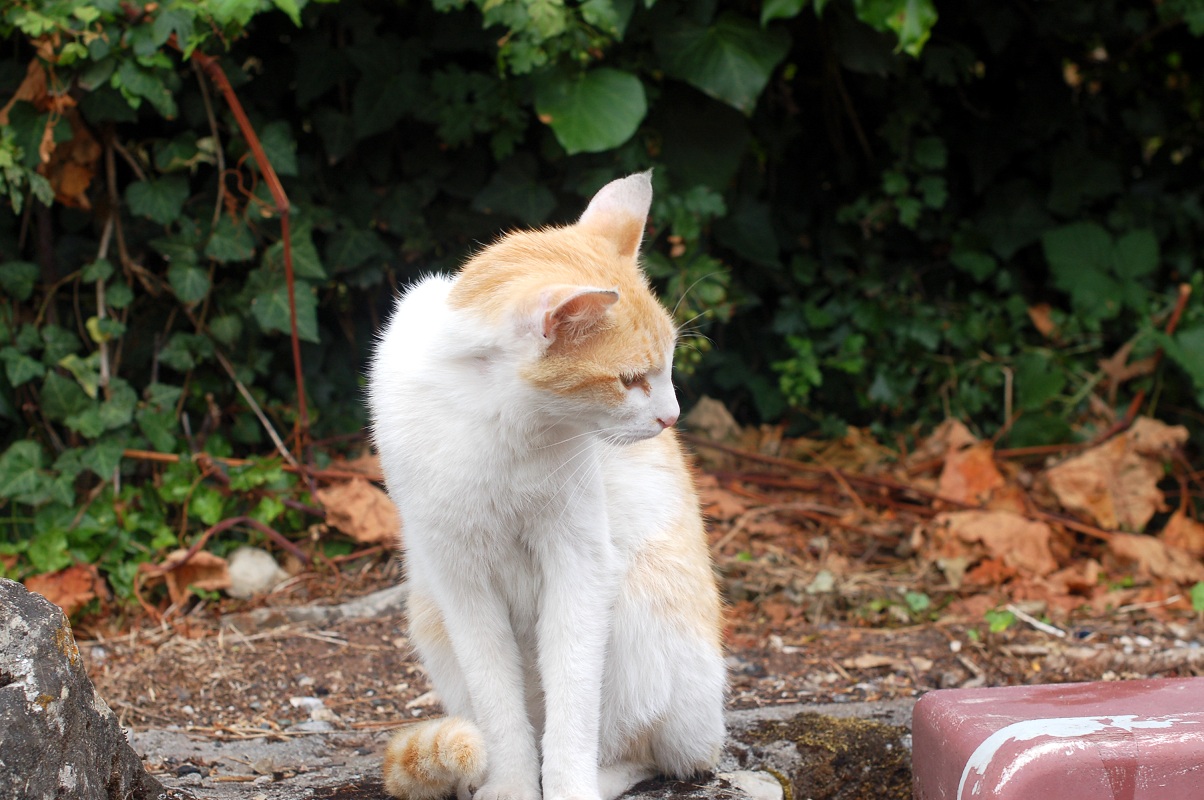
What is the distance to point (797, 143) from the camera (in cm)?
479

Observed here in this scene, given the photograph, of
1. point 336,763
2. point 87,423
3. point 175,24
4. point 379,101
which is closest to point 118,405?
point 87,423

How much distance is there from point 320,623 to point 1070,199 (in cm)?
349

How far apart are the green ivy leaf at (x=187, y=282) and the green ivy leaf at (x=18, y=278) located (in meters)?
0.41

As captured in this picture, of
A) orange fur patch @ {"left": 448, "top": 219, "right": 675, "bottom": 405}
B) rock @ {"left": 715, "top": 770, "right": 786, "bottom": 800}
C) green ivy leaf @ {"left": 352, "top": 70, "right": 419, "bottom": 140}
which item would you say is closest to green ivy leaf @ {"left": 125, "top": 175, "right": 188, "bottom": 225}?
green ivy leaf @ {"left": 352, "top": 70, "right": 419, "bottom": 140}

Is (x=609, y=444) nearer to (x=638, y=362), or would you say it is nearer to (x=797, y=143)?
(x=638, y=362)

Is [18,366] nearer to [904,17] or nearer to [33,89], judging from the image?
[33,89]

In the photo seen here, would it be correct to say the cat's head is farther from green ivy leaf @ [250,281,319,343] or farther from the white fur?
green ivy leaf @ [250,281,319,343]

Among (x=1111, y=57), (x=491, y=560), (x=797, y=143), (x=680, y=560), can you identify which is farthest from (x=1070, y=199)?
(x=491, y=560)

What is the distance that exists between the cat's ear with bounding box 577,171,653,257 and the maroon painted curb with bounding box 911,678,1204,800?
1006 millimetres

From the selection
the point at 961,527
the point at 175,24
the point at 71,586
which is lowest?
the point at 71,586

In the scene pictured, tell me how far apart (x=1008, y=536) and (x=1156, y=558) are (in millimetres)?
501

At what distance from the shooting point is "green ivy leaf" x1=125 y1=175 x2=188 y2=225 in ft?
10.8

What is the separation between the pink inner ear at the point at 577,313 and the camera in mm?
1625

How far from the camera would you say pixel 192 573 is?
10.8ft
